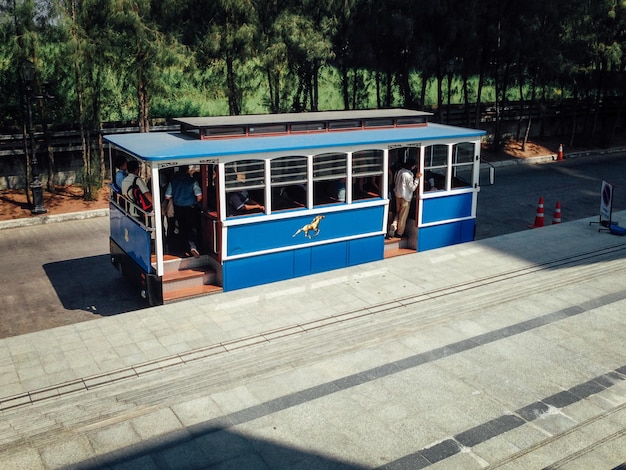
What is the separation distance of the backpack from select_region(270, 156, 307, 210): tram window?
2.16 m

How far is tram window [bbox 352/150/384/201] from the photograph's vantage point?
1261 centimetres

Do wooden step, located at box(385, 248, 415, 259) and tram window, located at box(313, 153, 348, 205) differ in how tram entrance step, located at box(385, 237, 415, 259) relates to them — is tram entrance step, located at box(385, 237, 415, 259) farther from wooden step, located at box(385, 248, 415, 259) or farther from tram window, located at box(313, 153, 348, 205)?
tram window, located at box(313, 153, 348, 205)

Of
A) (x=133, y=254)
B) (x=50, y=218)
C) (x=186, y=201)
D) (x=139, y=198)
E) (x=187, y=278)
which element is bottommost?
(x=50, y=218)

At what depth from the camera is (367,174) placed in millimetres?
12727

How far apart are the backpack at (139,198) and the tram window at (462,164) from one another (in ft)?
21.2

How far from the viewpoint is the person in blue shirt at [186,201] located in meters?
11.5

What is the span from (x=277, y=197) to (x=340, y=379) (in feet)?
14.0

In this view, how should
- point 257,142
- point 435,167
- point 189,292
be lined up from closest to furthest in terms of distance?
point 189,292, point 257,142, point 435,167

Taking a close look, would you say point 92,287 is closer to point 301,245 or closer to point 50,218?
point 301,245

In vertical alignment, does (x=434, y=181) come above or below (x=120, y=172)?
below

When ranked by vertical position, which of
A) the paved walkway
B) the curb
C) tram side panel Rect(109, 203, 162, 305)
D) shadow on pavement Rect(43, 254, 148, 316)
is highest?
tram side panel Rect(109, 203, 162, 305)

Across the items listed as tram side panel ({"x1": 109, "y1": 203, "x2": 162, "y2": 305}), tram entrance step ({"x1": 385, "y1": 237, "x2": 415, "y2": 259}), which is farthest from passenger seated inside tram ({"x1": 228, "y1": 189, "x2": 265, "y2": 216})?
tram entrance step ({"x1": 385, "y1": 237, "x2": 415, "y2": 259})

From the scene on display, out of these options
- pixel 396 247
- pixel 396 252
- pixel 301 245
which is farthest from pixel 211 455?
pixel 396 247

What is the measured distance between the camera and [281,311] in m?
10.9
